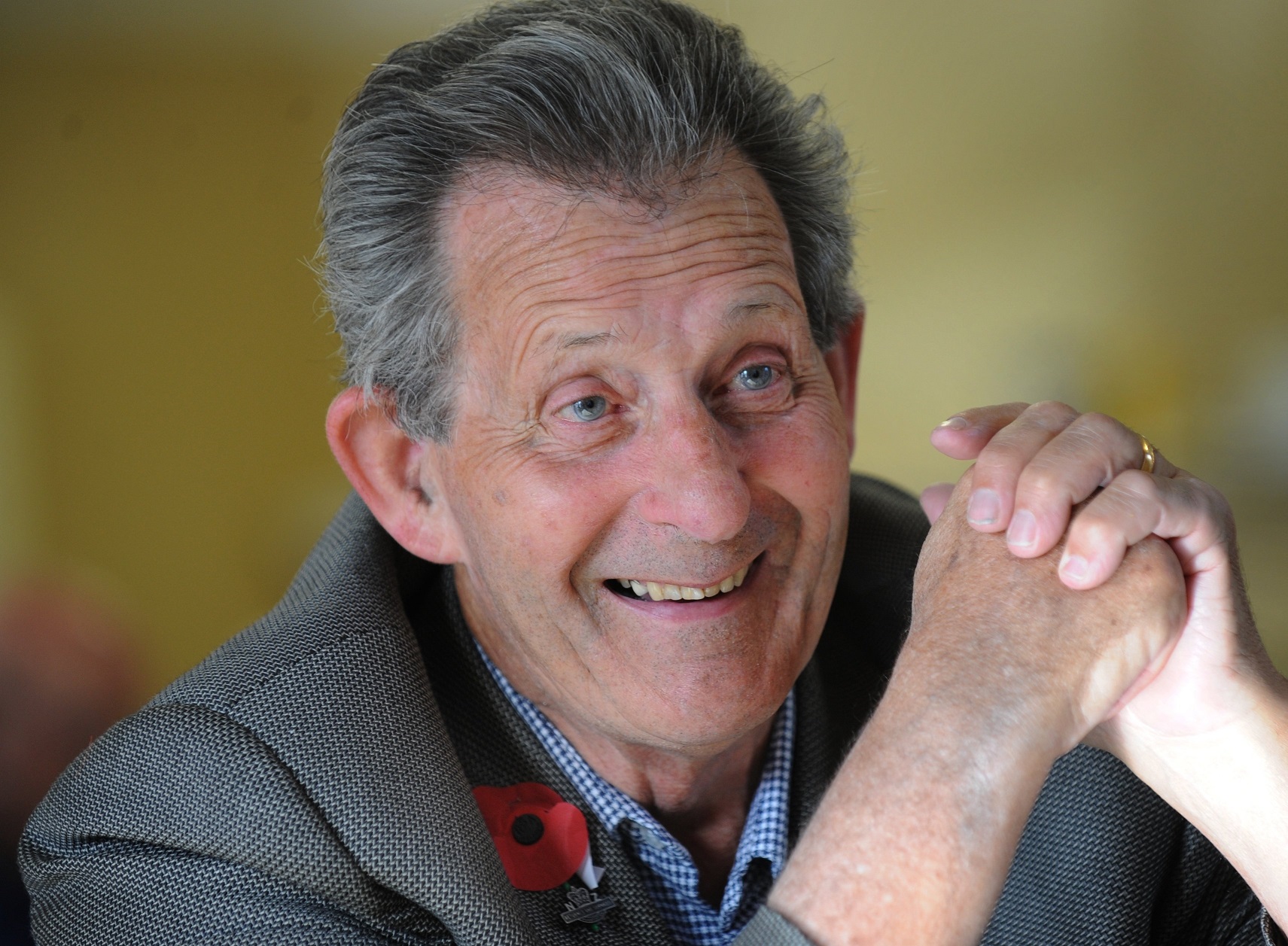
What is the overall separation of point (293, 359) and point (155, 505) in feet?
2.21

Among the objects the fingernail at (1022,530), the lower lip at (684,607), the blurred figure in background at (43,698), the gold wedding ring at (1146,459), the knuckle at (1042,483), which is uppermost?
the knuckle at (1042,483)

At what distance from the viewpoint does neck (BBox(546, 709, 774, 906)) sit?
5.29 ft

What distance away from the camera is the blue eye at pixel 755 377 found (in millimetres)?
1480

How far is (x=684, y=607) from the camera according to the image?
1.46m

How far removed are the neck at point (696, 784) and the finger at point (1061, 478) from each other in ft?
1.78

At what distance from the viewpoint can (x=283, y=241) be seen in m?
4.23

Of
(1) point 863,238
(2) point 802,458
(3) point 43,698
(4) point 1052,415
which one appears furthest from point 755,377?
(1) point 863,238

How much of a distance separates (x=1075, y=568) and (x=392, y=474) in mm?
871

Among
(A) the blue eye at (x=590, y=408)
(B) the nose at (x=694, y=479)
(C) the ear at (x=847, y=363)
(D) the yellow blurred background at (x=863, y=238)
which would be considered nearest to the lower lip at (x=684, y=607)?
(B) the nose at (x=694, y=479)

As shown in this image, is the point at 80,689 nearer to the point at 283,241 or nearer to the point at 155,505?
the point at 155,505

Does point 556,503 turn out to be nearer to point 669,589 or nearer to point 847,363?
point 669,589

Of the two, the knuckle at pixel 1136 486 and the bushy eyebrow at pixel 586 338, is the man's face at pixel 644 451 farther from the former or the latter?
the knuckle at pixel 1136 486

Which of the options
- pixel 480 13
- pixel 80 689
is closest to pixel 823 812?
pixel 480 13

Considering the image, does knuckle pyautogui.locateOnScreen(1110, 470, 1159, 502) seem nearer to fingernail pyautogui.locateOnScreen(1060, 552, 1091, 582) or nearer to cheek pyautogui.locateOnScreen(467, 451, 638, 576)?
fingernail pyautogui.locateOnScreen(1060, 552, 1091, 582)
